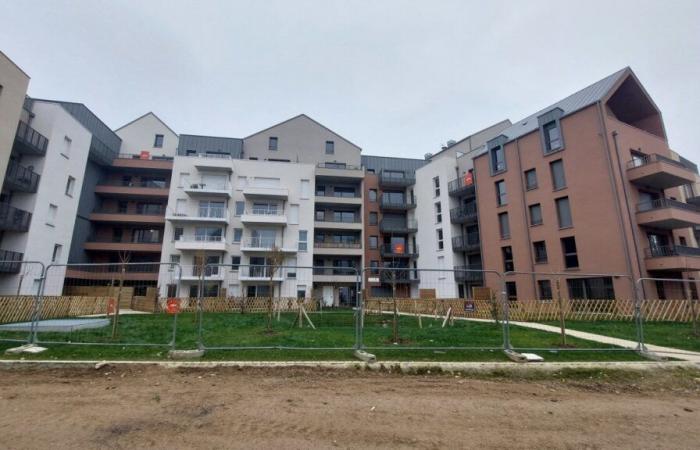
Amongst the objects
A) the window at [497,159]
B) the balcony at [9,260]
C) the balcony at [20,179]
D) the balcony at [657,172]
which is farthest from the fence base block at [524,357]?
the balcony at [20,179]

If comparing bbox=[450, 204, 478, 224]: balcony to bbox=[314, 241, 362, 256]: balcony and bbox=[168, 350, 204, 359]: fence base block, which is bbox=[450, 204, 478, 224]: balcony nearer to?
bbox=[314, 241, 362, 256]: balcony

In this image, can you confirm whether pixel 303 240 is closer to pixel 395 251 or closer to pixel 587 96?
pixel 395 251

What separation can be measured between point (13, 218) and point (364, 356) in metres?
27.7

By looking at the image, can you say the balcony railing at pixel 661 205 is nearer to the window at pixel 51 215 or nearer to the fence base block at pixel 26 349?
the fence base block at pixel 26 349

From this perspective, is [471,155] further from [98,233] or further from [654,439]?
[98,233]

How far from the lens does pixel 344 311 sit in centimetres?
2066

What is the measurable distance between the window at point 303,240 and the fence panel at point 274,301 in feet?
8.75

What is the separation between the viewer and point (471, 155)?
1396 inches

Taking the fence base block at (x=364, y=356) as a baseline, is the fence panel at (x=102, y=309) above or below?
above

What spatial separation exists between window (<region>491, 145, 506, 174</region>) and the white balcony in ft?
67.3

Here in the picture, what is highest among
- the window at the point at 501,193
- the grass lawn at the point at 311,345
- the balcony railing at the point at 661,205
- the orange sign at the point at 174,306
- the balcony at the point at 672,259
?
the window at the point at 501,193

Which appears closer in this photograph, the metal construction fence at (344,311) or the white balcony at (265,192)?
the metal construction fence at (344,311)

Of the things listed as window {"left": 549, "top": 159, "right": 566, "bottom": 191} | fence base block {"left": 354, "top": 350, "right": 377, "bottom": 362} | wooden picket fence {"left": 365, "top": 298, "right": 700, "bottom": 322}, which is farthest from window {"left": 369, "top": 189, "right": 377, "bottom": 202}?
fence base block {"left": 354, "top": 350, "right": 377, "bottom": 362}

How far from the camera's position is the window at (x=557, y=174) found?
24.9 meters
